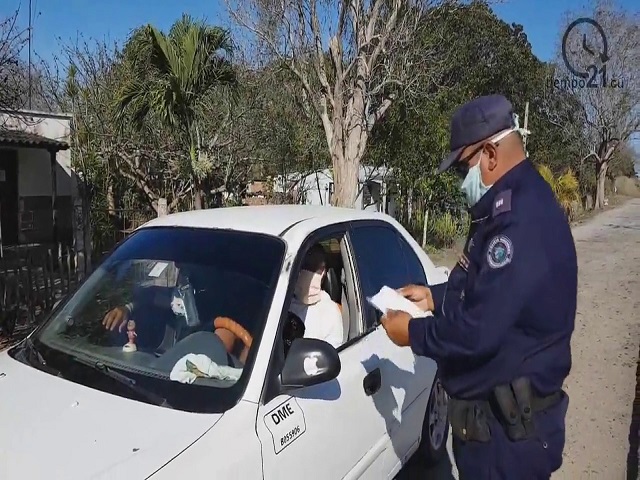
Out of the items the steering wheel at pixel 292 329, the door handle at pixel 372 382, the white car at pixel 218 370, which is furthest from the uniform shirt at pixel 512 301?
the steering wheel at pixel 292 329

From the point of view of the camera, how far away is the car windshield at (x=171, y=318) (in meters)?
2.19

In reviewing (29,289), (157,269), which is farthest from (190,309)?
(29,289)

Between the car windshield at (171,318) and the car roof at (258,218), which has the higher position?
the car roof at (258,218)

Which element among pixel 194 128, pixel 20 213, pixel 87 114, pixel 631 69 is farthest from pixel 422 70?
pixel 631 69

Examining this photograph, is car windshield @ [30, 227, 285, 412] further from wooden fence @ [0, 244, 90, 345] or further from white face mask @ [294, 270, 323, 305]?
wooden fence @ [0, 244, 90, 345]

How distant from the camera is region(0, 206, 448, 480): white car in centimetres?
183

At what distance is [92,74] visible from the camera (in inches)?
544

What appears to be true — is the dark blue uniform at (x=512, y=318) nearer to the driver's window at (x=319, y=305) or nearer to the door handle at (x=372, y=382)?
the door handle at (x=372, y=382)

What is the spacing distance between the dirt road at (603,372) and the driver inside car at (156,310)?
111 inches

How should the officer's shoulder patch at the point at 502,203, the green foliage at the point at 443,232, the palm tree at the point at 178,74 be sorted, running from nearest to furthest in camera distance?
the officer's shoulder patch at the point at 502,203
the palm tree at the point at 178,74
the green foliage at the point at 443,232

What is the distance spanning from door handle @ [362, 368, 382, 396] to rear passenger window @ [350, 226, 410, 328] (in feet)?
0.99

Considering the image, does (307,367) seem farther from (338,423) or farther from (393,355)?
(393,355)

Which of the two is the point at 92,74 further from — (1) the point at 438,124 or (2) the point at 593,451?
(2) the point at 593,451

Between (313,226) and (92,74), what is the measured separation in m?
13.0
